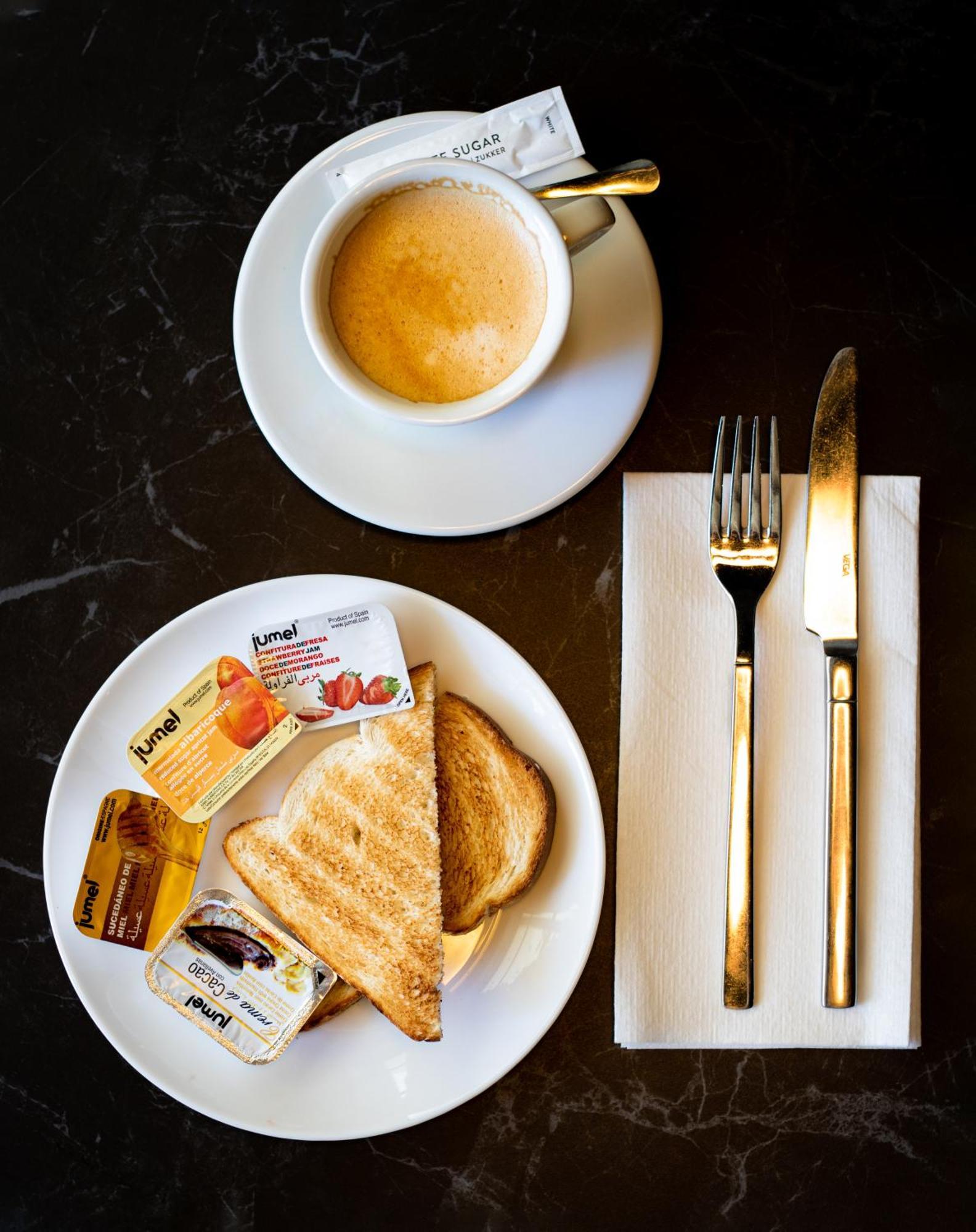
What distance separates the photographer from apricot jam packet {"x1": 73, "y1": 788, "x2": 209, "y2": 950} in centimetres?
105

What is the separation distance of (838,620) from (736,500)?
179 mm

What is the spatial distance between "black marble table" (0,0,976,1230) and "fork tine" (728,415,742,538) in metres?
0.08

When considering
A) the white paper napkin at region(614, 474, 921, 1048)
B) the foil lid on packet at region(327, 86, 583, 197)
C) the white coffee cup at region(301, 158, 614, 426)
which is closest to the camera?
the white coffee cup at region(301, 158, 614, 426)

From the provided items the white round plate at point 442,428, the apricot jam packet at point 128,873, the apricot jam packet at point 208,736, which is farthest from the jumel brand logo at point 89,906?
the white round plate at point 442,428

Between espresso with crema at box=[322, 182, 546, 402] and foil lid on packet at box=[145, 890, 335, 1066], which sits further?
foil lid on packet at box=[145, 890, 335, 1066]

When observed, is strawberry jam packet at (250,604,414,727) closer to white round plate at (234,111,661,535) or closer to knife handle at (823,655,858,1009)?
white round plate at (234,111,661,535)

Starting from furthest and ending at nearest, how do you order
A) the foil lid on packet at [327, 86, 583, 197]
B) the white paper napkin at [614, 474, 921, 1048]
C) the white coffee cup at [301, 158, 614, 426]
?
the white paper napkin at [614, 474, 921, 1048] → the foil lid on packet at [327, 86, 583, 197] → the white coffee cup at [301, 158, 614, 426]

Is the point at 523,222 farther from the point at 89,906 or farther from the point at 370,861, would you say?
the point at 89,906

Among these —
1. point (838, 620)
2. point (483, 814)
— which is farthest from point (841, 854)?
point (483, 814)

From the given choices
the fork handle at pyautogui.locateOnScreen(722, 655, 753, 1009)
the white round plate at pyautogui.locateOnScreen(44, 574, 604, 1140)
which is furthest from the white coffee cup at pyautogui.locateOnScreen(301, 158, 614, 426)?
the fork handle at pyautogui.locateOnScreen(722, 655, 753, 1009)

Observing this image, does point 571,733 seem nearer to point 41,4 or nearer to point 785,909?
point 785,909

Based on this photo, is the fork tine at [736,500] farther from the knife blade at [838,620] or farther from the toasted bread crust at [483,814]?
the toasted bread crust at [483,814]

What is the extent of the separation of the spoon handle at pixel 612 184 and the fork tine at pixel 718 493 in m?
0.28

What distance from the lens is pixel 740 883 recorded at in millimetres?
1065
